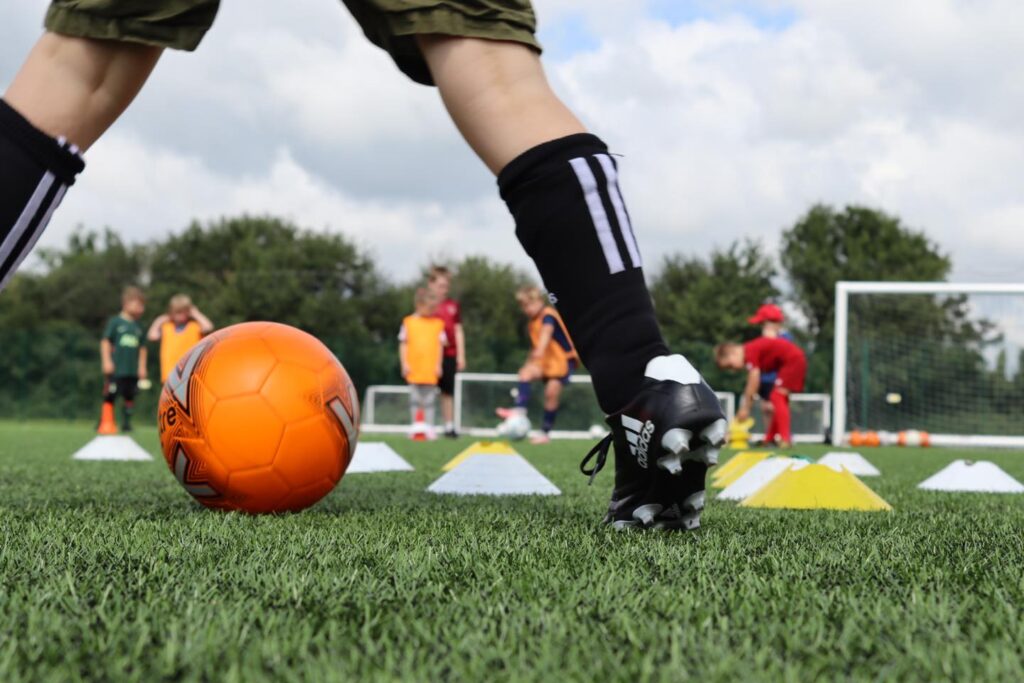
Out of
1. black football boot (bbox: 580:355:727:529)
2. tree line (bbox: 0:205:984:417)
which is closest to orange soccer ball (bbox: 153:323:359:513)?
black football boot (bbox: 580:355:727:529)

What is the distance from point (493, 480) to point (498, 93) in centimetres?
183

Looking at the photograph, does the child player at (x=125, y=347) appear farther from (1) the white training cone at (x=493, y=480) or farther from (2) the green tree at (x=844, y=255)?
(2) the green tree at (x=844, y=255)

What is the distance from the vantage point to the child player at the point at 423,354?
42.2 ft

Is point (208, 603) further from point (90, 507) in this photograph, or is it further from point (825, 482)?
point (825, 482)

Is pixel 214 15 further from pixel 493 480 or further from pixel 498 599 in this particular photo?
pixel 493 480

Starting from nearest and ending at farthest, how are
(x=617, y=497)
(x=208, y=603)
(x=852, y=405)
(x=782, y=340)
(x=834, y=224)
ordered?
(x=208, y=603)
(x=617, y=497)
(x=782, y=340)
(x=852, y=405)
(x=834, y=224)

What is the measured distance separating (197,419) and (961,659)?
2093 millimetres

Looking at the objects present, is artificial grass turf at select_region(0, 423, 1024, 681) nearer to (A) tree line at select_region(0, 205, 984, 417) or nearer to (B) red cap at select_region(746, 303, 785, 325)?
(B) red cap at select_region(746, 303, 785, 325)

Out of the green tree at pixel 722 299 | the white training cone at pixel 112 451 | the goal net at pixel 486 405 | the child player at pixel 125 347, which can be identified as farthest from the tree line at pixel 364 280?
the white training cone at pixel 112 451

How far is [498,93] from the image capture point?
1.96 meters

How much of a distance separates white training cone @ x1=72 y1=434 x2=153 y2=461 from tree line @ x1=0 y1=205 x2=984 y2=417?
111 feet

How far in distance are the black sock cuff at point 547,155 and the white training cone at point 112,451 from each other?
16.3ft

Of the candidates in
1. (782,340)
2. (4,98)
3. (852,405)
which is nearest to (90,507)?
(4,98)

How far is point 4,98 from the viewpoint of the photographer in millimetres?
1889
